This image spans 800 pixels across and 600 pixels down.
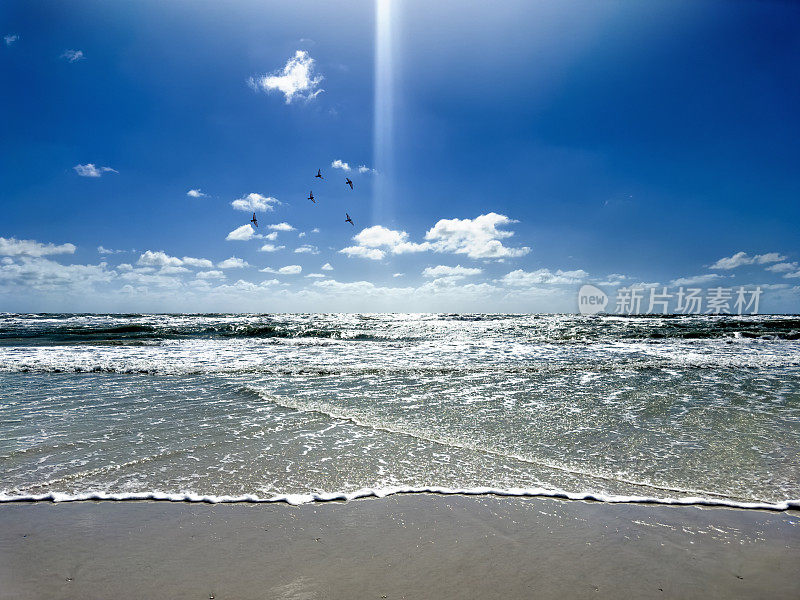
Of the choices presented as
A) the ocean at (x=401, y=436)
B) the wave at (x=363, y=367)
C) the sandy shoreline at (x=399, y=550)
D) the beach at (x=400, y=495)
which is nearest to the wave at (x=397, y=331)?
the wave at (x=363, y=367)

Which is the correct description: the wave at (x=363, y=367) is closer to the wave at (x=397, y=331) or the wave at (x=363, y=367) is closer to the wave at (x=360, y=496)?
the wave at (x=360, y=496)

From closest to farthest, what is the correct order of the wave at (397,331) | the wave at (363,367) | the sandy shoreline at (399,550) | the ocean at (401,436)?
the sandy shoreline at (399,550) → the ocean at (401,436) → the wave at (363,367) → the wave at (397,331)

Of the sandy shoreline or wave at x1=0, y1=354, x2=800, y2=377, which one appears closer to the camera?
the sandy shoreline

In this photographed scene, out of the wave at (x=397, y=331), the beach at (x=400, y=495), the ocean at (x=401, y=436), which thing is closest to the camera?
the beach at (x=400, y=495)

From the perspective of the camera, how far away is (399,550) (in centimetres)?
311

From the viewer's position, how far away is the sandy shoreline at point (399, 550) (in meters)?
2.68

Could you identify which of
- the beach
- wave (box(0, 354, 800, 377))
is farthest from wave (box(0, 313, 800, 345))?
the beach

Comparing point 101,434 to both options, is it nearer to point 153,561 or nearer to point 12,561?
point 12,561

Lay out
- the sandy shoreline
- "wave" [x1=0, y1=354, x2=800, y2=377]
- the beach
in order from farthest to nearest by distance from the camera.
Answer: "wave" [x1=0, y1=354, x2=800, y2=377] → the beach → the sandy shoreline

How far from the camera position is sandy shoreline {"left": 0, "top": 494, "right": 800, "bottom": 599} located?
8.78 ft

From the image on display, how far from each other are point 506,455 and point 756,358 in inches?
606

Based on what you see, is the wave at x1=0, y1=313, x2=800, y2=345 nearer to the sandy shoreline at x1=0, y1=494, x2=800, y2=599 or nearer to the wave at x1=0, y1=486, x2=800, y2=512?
the wave at x1=0, y1=486, x2=800, y2=512

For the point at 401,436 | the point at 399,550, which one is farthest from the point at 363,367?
the point at 399,550

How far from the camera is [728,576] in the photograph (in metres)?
2.75
